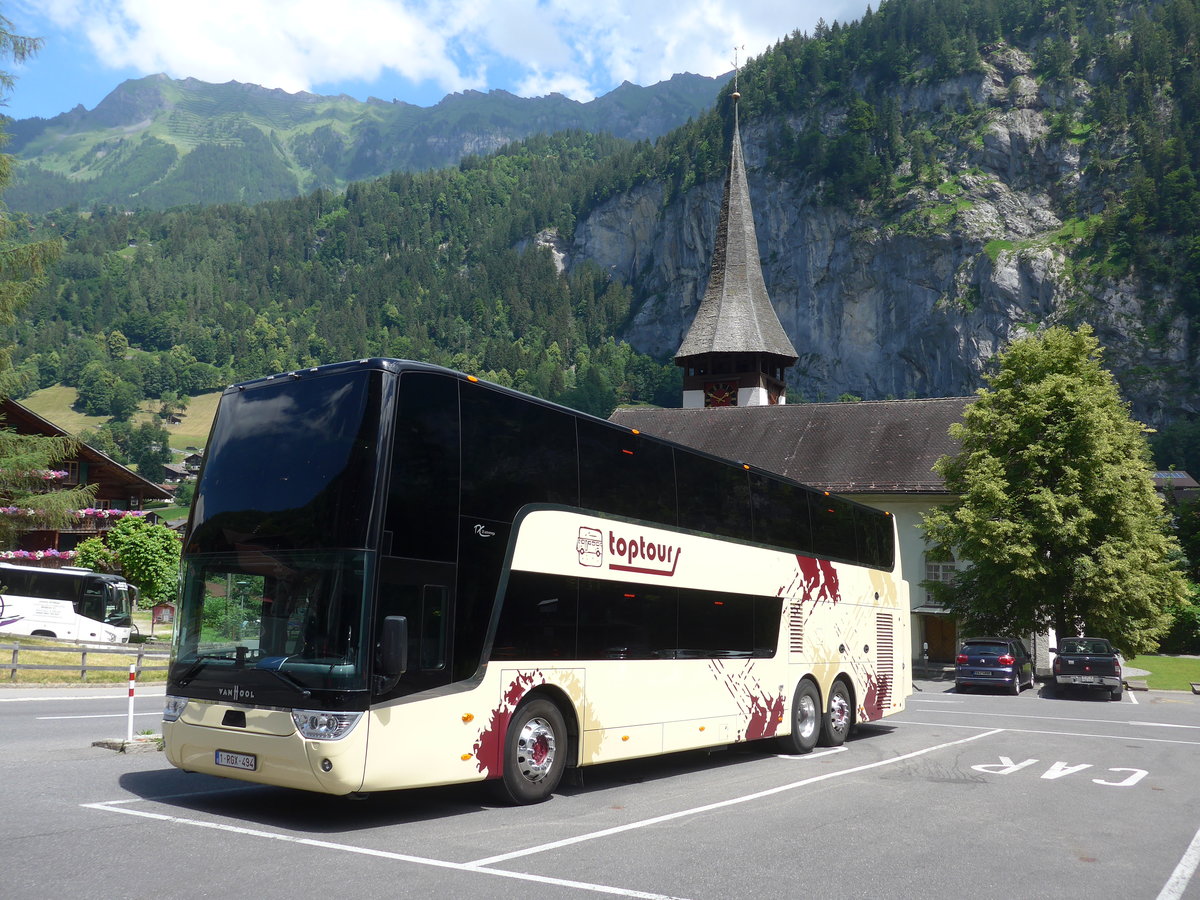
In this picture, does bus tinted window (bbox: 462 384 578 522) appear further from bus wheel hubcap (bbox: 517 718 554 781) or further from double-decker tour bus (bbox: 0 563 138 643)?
double-decker tour bus (bbox: 0 563 138 643)

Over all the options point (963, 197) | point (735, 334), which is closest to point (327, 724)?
point (735, 334)

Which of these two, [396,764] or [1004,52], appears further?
[1004,52]

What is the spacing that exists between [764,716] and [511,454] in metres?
6.42

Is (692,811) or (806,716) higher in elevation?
(806,716)

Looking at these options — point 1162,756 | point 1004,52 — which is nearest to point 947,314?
point 1004,52

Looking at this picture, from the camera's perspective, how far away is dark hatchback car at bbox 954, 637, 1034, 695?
30.5 meters

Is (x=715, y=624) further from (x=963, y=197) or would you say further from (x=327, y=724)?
(x=963, y=197)

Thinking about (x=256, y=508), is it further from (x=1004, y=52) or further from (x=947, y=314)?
(x=1004, y=52)

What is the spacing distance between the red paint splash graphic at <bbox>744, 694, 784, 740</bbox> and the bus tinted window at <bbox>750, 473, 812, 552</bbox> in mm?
2203

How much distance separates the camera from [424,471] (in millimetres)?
9477

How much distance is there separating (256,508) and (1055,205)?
554 ft

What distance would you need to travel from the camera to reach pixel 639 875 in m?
7.54

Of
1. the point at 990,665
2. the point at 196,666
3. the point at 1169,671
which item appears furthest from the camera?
the point at 1169,671

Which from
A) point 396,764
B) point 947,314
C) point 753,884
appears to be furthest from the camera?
point 947,314
